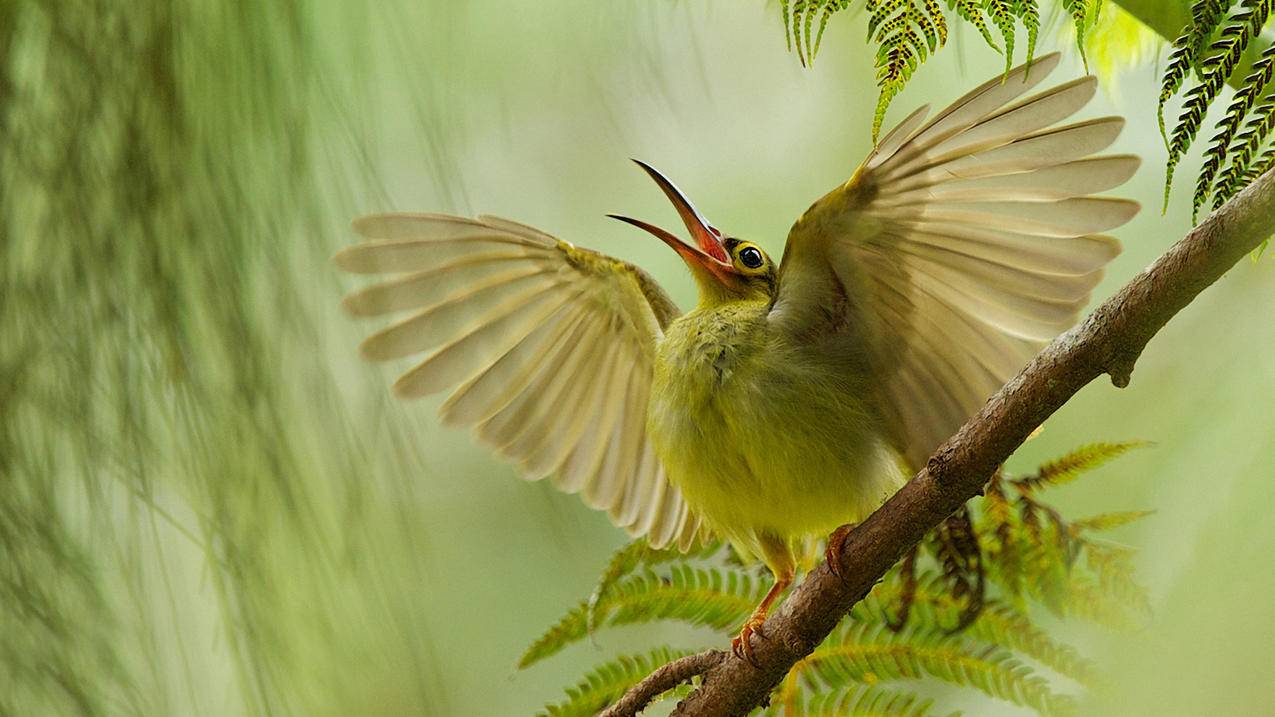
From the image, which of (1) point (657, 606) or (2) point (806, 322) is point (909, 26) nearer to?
(2) point (806, 322)

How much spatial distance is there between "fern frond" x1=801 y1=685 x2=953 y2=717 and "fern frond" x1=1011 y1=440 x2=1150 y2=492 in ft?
1.23

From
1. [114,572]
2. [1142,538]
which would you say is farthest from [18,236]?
[1142,538]

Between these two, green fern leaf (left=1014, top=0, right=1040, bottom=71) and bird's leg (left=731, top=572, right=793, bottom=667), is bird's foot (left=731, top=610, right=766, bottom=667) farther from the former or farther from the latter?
green fern leaf (left=1014, top=0, right=1040, bottom=71)

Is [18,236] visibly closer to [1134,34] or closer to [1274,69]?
[1274,69]

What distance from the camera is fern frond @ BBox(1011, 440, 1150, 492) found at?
1.67m

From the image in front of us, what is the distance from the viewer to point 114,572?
1283 millimetres

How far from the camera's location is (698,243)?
2408mm

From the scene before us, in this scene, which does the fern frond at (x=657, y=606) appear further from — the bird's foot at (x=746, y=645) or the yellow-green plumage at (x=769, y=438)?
the bird's foot at (x=746, y=645)

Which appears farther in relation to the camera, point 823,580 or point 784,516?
point 784,516

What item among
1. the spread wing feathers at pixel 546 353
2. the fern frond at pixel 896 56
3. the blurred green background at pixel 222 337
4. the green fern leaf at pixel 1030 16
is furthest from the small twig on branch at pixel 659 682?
the green fern leaf at pixel 1030 16

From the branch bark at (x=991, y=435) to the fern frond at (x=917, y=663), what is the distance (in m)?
0.26

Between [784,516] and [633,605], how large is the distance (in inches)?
11.2

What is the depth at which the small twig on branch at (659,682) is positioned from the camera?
5.11 ft

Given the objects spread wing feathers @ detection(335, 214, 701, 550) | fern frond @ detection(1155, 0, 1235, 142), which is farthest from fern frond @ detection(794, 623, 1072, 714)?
fern frond @ detection(1155, 0, 1235, 142)
